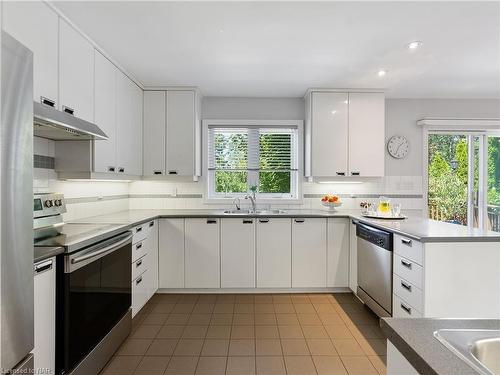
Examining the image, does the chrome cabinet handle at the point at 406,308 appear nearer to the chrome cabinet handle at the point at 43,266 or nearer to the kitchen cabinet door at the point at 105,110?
the chrome cabinet handle at the point at 43,266

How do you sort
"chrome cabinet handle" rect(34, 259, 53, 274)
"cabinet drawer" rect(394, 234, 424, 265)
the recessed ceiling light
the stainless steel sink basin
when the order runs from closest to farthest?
the stainless steel sink basin, "chrome cabinet handle" rect(34, 259, 53, 274), "cabinet drawer" rect(394, 234, 424, 265), the recessed ceiling light

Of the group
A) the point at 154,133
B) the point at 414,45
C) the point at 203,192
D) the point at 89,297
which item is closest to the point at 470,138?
the point at 414,45

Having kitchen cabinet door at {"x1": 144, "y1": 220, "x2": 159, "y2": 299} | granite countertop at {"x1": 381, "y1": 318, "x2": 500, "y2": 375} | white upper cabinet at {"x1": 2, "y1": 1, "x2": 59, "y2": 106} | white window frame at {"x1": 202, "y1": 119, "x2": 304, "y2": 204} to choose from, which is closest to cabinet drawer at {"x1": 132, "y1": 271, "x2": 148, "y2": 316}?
kitchen cabinet door at {"x1": 144, "y1": 220, "x2": 159, "y2": 299}

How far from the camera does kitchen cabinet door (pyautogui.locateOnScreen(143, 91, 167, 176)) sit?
3891mm

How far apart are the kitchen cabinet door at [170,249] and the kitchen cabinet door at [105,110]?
2.87 ft

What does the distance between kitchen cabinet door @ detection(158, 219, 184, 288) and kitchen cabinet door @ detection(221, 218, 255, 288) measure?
0.47 meters

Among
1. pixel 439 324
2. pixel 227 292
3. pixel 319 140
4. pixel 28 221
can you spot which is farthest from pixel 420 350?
pixel 319 140

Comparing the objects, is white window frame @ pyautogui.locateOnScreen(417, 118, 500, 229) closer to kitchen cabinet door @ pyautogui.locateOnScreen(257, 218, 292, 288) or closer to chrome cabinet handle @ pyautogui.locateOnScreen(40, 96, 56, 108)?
kitchen cabinet door @ pyautogui.locateOnScreen(257, 218, 292, 288)

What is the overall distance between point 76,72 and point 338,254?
305cm

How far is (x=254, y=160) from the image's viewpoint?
171 inches

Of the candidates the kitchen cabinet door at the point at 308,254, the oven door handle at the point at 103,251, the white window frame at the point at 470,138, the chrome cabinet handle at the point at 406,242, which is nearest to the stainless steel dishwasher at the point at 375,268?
the chrome cabinet handle at the point at 406,242

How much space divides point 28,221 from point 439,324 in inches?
56.7

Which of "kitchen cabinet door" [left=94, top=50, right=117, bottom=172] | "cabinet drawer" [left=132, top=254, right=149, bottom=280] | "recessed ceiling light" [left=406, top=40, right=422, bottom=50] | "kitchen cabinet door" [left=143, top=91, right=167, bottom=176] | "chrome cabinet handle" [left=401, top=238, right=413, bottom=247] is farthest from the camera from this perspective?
"kitchen cabinet door" [left=143, top=91, right=167, bottom=176]

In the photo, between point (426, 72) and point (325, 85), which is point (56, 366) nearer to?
point (325, 85)
